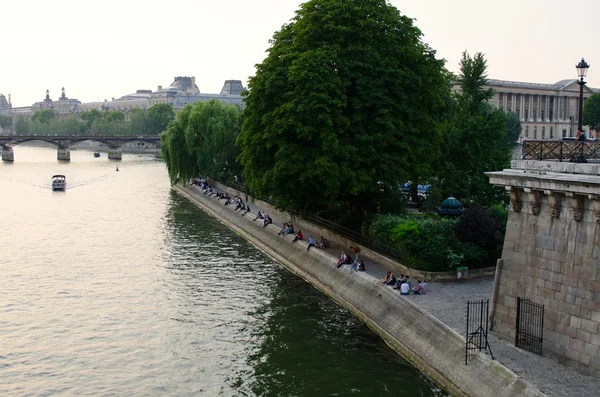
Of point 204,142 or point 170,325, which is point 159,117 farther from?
point 170,325

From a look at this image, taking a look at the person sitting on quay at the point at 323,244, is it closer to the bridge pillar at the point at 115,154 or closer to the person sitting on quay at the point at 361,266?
the person sitting on quay at the point at 361,266

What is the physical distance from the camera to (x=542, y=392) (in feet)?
63.8

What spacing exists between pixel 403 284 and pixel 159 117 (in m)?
172

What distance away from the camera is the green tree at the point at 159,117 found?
640 feet

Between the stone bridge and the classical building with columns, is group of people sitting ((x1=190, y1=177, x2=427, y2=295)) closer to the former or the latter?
the stone bridge

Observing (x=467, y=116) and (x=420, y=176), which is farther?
(x=467, y=116)

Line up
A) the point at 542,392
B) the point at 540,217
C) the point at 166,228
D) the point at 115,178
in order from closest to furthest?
1. the point at 542,392
2. the point at 540,217
3. the point at 166,228
4. the point at 115,178

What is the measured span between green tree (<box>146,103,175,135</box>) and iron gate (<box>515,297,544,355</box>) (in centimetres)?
17702

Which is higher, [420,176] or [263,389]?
[420,176]

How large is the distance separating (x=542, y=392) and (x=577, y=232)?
4867 mm

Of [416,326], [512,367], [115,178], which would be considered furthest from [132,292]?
[115,178]

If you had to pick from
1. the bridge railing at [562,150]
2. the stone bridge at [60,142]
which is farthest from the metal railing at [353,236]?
the stone bridge at [60,142]

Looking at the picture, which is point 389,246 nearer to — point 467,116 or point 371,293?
point 371,293

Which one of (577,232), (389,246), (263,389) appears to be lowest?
(263,389)
